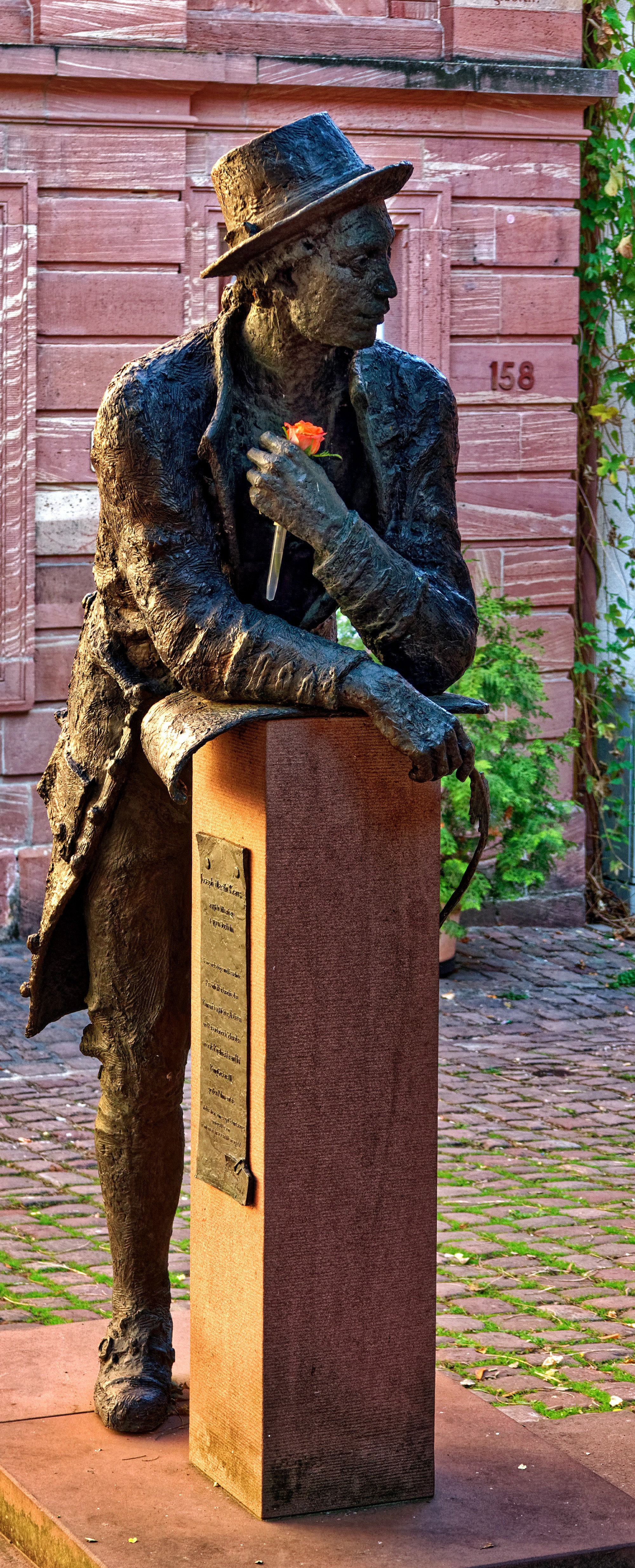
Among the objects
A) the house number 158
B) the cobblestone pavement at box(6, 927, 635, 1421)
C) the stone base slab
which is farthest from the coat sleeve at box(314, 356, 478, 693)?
the house number 158

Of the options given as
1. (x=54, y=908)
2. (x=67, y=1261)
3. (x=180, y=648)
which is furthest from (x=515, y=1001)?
(x=180, y=648)

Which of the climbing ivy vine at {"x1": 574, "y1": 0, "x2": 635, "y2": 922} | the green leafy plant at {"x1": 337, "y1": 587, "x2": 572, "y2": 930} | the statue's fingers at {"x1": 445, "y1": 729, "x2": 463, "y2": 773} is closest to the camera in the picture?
the statue's fingers at {"x1": 445, "y1": 729, "x2": 463, "y2": 773}

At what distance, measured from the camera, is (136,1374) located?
441cm

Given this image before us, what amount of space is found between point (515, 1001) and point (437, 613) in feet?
18.9

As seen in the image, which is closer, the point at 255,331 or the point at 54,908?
the point at 255,331

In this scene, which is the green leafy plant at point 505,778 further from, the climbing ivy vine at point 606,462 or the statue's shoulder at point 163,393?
the statue's shoulder at point 163,393

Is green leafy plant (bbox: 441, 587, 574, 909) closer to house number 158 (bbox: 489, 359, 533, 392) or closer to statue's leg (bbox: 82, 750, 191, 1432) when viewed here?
house number 158 (bbox: 489, 359, 533, 392)

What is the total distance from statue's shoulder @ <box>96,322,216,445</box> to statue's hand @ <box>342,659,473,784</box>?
58 centimetres

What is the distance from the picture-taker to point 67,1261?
6.05 metres

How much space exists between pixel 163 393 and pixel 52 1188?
358 cm

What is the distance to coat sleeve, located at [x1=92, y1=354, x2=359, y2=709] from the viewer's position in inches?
143

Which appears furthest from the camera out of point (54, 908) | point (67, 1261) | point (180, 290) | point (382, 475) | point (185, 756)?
point (180, 290)

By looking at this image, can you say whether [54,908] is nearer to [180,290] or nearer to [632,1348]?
[632,1348]

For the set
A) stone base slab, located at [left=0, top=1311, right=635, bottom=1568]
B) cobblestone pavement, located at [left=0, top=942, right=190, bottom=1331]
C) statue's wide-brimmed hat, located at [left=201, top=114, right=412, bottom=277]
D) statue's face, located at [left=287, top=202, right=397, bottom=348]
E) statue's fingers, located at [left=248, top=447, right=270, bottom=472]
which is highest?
statue's wide-brimmed hat, located at [left=201, top=114, right=412, bottom=277]
